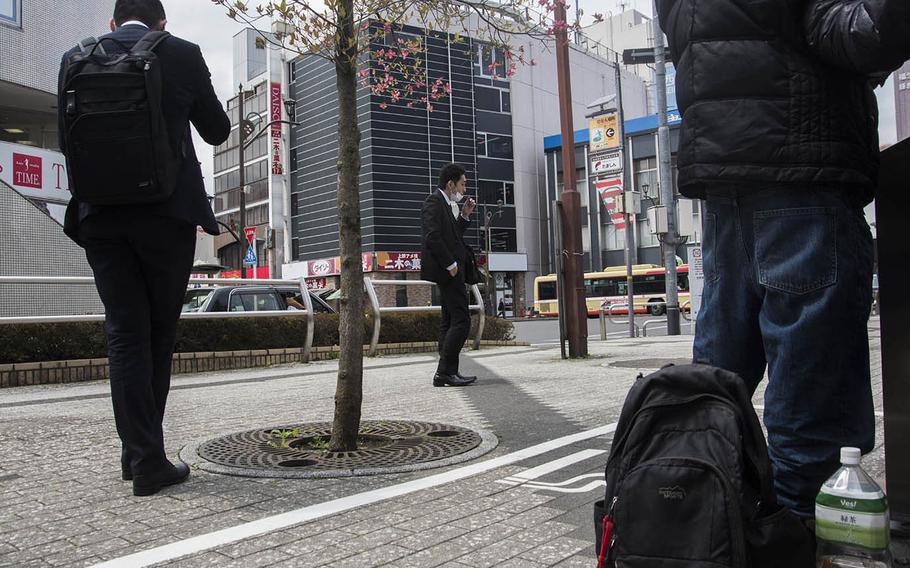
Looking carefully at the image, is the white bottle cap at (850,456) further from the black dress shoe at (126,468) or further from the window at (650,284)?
the window at (650,284)

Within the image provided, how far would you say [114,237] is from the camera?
3068 millimetres

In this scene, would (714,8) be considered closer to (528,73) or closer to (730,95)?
(730,95)

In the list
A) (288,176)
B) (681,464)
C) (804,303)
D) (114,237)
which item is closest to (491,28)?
(114,237)

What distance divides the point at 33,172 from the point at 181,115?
51.9 feet

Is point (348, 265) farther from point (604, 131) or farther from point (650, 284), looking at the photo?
point (650, 284)

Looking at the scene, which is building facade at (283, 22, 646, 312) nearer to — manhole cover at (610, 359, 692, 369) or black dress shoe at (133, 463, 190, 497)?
manhole cover at (610, 359, 692, 369)

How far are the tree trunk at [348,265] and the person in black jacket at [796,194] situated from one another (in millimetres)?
2130

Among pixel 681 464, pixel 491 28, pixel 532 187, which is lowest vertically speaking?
pixel 681 464

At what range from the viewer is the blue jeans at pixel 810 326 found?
191 cm

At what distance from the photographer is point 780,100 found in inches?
78.4

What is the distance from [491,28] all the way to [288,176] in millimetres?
48977

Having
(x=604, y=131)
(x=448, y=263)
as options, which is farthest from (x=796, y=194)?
(x=604, y=131)

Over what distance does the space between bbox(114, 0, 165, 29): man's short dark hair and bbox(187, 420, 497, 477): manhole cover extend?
81.5 inches

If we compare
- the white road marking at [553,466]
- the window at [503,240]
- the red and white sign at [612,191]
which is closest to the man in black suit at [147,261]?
the white road marking at [553,466]
